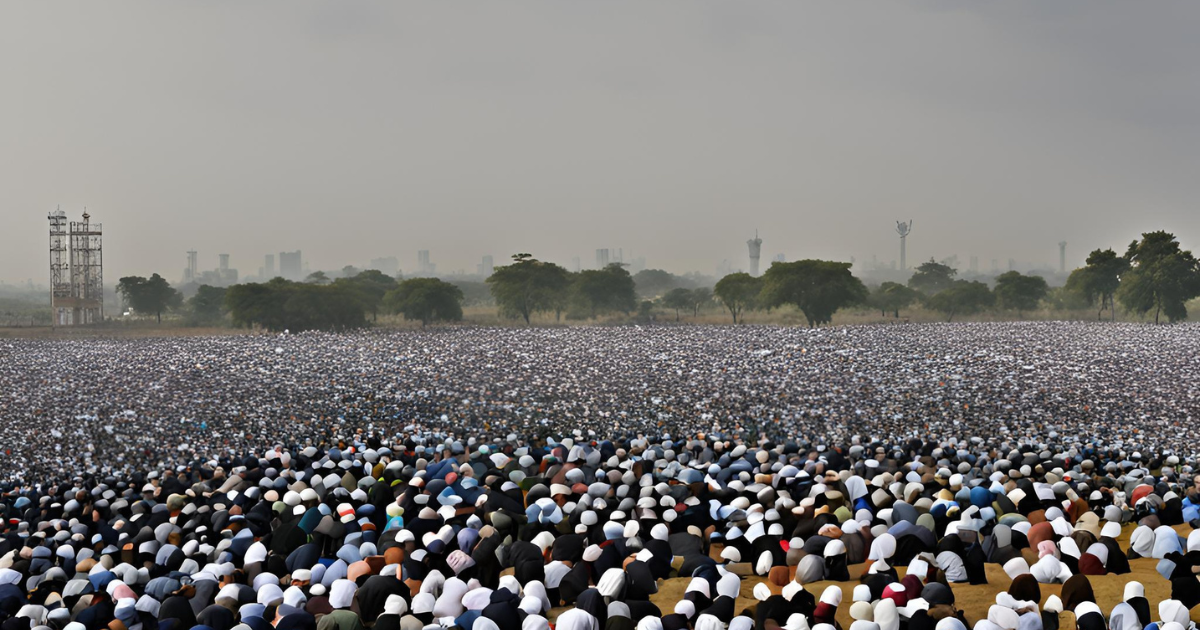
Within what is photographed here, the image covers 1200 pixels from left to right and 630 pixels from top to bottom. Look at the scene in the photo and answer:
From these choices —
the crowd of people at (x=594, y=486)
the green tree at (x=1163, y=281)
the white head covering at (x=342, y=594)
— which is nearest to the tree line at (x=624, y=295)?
the green tree at (x=1163, y=281)

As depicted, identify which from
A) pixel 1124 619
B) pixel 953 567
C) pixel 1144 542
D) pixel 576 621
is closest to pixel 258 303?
pixel 576 621

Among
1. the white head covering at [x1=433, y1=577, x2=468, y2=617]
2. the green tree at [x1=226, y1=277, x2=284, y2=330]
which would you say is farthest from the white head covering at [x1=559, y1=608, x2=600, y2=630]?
the green tree at [x1=226, y1=277, x2=284, y2=330]

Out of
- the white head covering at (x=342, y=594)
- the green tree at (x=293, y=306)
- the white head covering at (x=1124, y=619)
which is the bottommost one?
the white head covering at (x=342, y=594)

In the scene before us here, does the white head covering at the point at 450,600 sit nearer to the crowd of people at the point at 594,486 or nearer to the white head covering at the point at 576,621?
the crowd of people at the point at 594,486

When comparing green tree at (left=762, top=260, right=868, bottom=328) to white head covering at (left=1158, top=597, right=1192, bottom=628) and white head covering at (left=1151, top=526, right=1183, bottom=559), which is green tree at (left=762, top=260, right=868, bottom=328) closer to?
white head covering at (left=1151, top=526, right=1183, bottom=559)

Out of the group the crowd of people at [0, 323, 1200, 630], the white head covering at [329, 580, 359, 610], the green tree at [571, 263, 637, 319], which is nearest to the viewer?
the crowd of people at [0, 323, 1200, 630]

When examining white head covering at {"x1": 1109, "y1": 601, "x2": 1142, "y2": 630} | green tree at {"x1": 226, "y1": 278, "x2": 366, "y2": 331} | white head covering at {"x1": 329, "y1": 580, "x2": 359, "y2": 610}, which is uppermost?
green tree at {"x1": 226, "y1": 278, "x2": 366, "y2": 331}

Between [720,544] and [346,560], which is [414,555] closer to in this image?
[346,560]

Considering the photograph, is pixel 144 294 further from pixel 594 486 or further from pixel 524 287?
pixel 594 486
